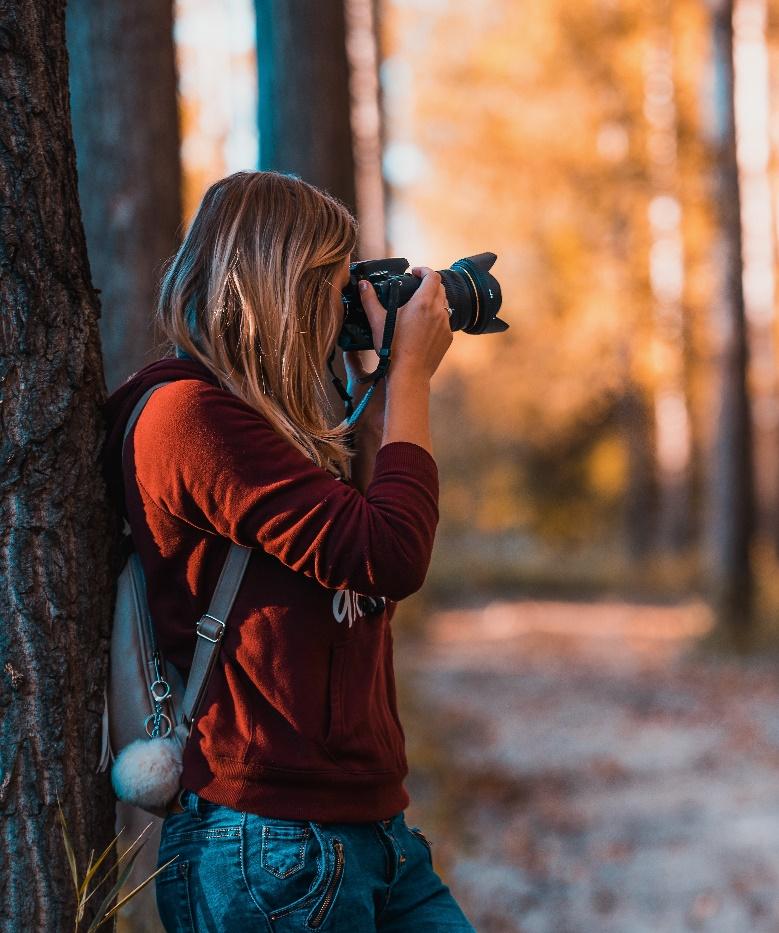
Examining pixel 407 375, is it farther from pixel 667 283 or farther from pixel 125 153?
pixel 667 283

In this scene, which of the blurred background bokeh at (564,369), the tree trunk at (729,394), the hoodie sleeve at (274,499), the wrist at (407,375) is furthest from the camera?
the tree trunk at (729,394)

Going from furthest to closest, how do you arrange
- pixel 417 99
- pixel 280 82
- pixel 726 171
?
pixel 417 99 → pixel 726 171 → pixel 280 82

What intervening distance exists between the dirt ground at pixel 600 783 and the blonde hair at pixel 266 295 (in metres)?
3.32

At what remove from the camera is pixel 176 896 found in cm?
179

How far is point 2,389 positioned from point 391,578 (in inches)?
27.6

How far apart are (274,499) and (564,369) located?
15.2m

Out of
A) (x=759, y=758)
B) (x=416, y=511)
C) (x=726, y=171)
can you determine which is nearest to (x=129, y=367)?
(x=416, y=511)

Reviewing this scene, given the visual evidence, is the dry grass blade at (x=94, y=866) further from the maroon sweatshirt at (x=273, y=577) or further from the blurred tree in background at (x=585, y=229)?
the blurred tree in background at (x=585, y=229)

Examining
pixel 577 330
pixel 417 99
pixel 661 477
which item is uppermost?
pixel 417 99

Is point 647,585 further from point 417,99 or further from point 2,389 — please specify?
point 2,389

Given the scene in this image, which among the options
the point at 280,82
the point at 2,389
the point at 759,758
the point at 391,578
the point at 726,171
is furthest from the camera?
the point at 726,171

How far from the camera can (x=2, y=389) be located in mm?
1857

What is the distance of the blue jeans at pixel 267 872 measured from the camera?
5.62 feet

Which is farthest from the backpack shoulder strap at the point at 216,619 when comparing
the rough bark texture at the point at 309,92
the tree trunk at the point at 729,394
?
the tree trunk at the point at 729,394
